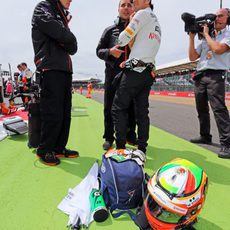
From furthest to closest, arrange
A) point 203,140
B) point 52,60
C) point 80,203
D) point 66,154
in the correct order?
point 203,140, point 66,154, point 52,60, point 80,203

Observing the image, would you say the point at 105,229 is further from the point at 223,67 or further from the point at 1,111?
the point at 1,111

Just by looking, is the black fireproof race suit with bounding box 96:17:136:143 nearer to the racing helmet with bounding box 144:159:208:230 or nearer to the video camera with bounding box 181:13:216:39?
the video camera with bounding box 181:13:216:39

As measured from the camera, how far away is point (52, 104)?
227 cm

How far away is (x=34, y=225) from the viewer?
4.46 feet

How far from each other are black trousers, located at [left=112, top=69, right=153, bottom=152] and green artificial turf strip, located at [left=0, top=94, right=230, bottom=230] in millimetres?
394

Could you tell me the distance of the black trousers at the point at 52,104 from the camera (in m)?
2.25

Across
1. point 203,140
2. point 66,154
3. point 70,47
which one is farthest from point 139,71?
point 203,140

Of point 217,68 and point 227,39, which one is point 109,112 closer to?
point 217,68

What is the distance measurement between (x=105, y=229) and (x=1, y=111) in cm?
587

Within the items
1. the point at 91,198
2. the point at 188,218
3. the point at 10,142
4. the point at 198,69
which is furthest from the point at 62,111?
the point at 198,69

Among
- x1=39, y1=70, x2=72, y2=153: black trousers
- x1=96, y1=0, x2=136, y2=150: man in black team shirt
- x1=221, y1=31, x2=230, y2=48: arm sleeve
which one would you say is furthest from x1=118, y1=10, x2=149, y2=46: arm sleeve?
x1=221, y1=31, x2=230, y2=48: arm sleeve

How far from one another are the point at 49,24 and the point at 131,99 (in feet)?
3.56

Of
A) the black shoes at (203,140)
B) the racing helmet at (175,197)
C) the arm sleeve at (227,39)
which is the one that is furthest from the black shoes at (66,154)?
the arm sleeve at (227,39)

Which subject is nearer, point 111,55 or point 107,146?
point 111,55
